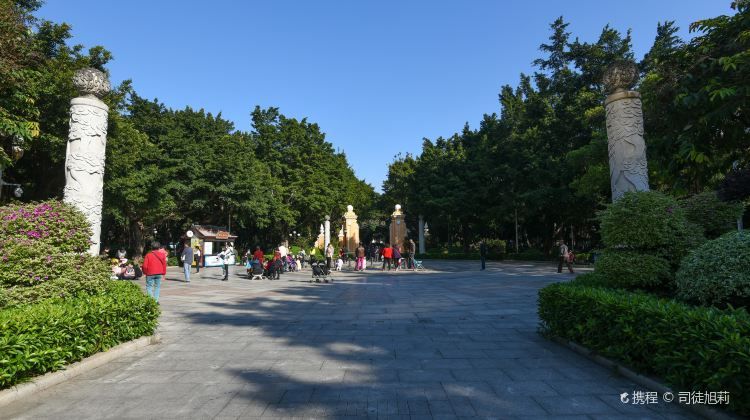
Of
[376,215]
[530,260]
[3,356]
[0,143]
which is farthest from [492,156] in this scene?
[3,356]

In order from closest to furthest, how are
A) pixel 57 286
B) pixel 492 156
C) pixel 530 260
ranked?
pixel 57 286, pixel 530 260, pixel 492 156

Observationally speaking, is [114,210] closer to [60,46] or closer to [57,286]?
[60,46]

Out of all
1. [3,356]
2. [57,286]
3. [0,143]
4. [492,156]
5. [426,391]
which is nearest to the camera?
[3,356]

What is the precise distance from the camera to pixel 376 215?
53781mm

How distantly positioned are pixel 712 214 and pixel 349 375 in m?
7.05

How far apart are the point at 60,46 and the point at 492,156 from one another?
94.6 ft

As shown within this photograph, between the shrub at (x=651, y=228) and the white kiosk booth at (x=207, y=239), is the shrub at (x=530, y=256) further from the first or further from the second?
the shrub at (x=651, y=228)

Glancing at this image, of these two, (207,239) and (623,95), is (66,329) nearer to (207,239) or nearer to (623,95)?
(623,95)

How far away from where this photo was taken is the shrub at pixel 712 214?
293 inches

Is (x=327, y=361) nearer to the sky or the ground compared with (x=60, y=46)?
nearer to the ground

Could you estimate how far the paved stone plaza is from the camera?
4.02m

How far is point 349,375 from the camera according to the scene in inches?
199

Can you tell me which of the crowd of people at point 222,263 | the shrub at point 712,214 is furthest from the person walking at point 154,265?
the shrub at point 712,214

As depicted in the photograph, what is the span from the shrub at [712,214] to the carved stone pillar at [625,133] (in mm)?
995
